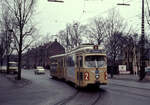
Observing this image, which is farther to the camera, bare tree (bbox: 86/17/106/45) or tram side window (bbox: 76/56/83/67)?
bare tree (bbox: 86/17/106/45)

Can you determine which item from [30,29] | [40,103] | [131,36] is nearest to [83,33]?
[131,36]

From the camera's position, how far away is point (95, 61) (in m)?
18.2

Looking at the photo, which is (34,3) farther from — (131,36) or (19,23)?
(131,36)

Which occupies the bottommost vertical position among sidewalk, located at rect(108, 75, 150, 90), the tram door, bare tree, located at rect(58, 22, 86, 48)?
sidewalk, located at rect(108, 75, 150, 90)

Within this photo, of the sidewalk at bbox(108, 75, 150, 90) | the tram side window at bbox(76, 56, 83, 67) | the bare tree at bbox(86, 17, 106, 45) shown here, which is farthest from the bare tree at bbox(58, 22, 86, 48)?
the tram side window at bbox(76, 56, 83, 67)

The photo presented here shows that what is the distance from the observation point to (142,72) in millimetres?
30016

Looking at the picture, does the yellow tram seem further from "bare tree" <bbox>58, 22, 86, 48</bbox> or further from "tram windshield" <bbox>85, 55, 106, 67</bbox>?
"bare tree" <bbox>58, 22, 86, 48</bbox>

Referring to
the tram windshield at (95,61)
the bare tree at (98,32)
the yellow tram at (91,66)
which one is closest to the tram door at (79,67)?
the yellow tram at (91,66)

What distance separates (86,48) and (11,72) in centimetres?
3859

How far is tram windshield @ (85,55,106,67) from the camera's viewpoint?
707 inches

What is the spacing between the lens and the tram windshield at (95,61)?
707 inches

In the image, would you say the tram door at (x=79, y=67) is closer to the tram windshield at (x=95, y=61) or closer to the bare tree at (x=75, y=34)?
the tram windshield at (x=95, y=61)

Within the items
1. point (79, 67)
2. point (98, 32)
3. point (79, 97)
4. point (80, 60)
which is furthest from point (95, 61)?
point (98, 32)

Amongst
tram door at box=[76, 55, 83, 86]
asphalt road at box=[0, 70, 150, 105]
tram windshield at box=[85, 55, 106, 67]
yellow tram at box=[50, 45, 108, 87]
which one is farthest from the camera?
tram door at box=[76, 55, 83, 86]
